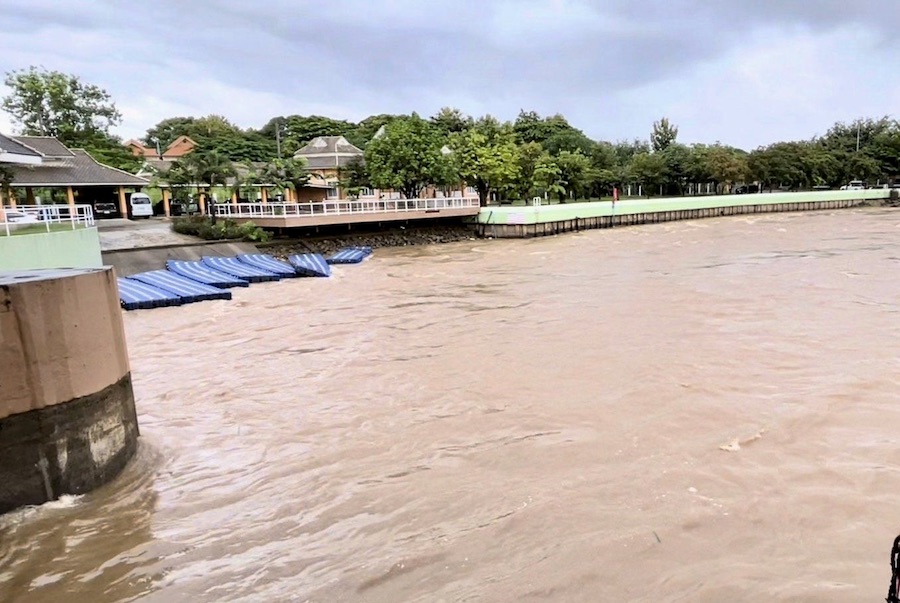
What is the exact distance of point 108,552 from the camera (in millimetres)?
5219

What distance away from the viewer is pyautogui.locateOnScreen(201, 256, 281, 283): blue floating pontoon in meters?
21.5

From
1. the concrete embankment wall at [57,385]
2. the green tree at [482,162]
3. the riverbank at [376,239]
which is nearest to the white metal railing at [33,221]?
the concrete embankment wall at [57,385]

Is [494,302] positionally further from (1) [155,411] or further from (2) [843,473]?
(2) [843,473]

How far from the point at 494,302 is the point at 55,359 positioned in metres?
12.6

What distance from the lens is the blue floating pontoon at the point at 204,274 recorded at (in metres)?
20.2

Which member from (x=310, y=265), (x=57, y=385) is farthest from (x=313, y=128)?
(x=57, y=385)

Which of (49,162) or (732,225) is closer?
(49,162)

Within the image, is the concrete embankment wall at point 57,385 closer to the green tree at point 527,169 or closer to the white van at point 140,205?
the white van at point 140,205

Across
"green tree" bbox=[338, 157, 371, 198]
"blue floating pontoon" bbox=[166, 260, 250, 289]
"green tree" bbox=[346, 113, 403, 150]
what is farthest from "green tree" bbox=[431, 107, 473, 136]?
"blue floating pontoon" bbox=[166, 260, 250, 289]

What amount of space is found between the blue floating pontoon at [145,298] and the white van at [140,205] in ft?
58.5

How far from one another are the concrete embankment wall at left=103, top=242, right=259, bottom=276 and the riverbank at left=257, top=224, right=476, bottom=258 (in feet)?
5.04

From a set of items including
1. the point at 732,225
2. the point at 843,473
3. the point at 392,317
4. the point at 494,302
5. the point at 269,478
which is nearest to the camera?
the point at 843,473

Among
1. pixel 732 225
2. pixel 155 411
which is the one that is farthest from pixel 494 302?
pixel 732 225

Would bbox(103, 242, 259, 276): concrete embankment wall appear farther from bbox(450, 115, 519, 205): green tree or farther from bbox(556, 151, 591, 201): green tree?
bbox(556, 151, 591, 201): green tree
